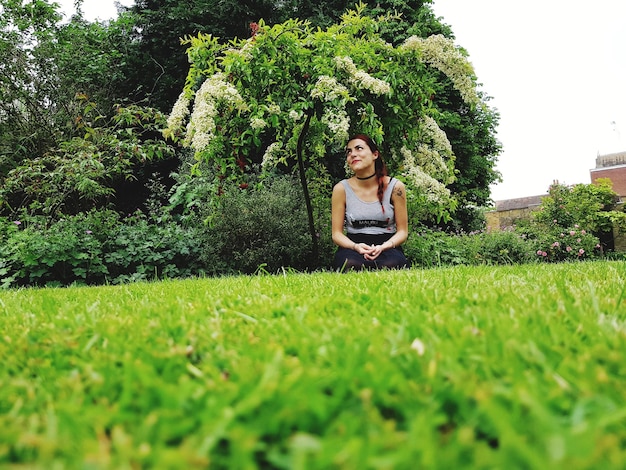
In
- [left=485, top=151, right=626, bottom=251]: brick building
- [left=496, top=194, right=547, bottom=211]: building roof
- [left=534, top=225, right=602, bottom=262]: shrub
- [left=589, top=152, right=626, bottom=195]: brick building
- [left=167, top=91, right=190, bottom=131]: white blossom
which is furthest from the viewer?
[left=496, top=194, right=547, bottom=211]: building roof

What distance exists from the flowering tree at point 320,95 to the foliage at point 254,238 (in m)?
0.98

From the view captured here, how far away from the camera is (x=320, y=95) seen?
4.70 metres

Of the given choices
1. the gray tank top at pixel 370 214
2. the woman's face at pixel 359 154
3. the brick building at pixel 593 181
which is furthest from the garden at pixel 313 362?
the brick building at pixel 593 181

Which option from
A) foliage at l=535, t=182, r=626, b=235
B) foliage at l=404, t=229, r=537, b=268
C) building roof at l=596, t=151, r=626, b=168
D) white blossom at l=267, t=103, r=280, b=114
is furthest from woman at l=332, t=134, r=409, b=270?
building roof at l=596, t=151, r=626, b=168

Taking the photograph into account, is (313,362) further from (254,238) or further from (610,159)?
(610,159)

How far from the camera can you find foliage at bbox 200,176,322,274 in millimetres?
6512

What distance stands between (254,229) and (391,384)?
606cm

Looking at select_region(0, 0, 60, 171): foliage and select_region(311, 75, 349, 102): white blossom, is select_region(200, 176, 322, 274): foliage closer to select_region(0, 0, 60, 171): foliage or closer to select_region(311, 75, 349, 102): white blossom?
select_region(311, 75, 349, 102): white blossom

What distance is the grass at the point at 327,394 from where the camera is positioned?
467 millimetres

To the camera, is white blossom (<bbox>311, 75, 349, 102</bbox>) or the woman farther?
the woman

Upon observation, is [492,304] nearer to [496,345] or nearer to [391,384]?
[496,345]

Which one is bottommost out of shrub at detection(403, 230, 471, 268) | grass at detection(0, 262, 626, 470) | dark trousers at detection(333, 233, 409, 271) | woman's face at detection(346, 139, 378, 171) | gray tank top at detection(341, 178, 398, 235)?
shrub at detection(403, 230, 471, 268)

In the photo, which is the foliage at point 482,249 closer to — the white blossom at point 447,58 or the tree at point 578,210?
the tree at point 578,210

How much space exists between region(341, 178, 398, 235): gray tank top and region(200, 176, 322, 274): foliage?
1740 millimetres
